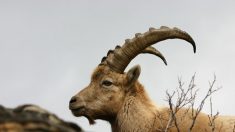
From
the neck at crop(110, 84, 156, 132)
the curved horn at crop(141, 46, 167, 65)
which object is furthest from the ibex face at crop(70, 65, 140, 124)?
the curved horn at crop(141, 46, 167, 65)

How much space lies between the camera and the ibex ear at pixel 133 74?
14.2m

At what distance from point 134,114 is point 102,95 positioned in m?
0.82

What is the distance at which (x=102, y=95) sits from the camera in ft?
46.0

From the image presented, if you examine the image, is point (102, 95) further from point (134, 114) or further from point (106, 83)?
point (134, 114)

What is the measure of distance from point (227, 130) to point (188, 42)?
364 cm

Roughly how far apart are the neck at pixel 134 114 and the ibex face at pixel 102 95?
139mm

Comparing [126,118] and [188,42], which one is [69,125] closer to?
[126,118]

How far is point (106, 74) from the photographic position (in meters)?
14.3

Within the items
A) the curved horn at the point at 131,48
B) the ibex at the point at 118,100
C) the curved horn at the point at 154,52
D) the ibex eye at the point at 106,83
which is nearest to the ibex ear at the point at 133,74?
the ibex at the point at 118,100

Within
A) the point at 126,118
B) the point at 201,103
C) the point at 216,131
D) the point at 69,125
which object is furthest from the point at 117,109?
the point at 69,125

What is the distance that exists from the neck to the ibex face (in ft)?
0.46

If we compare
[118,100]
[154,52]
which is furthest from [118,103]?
[154,52]

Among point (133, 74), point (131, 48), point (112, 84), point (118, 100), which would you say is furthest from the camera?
point (131, 48)

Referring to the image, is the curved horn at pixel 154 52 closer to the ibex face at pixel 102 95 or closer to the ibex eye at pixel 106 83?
the ibex face at pixel 102 95
